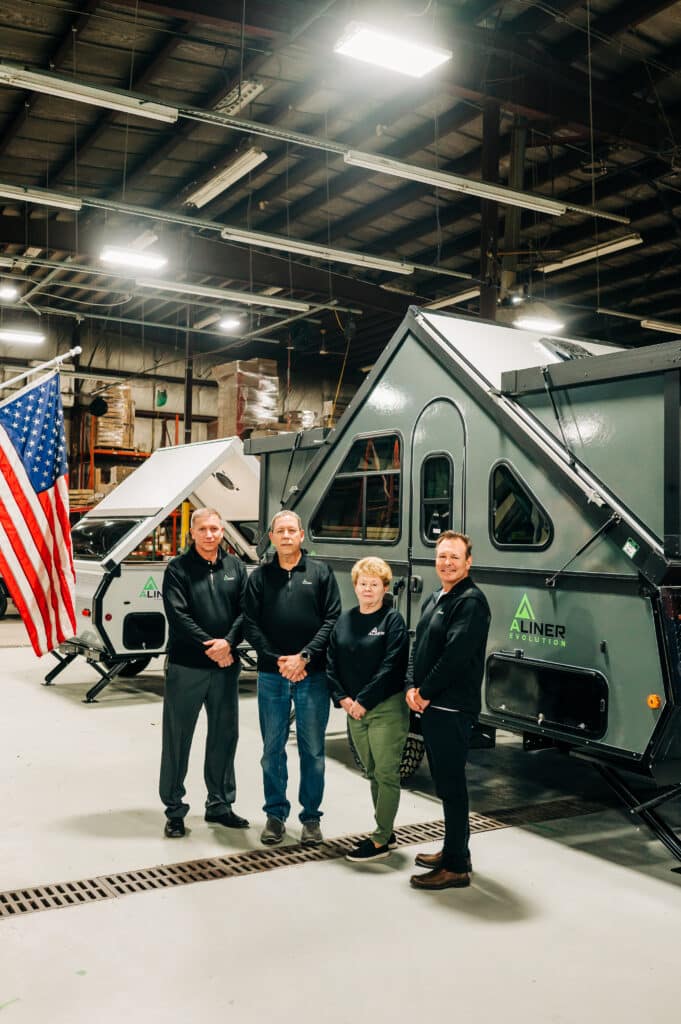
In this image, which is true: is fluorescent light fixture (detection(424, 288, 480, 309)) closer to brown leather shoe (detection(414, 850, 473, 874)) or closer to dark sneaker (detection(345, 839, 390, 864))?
dark sneaker (detection(345, 839, 390, 864))

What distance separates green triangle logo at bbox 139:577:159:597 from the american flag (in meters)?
4.00

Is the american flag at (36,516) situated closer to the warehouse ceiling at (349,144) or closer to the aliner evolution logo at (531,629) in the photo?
the aliner evolution logo at (531,629)

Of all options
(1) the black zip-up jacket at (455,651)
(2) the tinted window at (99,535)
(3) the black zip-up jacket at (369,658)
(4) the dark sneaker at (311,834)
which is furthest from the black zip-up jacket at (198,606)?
(2) the tinted window at (99,535)

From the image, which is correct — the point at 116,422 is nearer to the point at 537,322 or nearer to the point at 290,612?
the point at 537,322

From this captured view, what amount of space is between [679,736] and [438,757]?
1.24 m

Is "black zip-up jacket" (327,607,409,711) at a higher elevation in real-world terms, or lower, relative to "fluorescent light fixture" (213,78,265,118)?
lower

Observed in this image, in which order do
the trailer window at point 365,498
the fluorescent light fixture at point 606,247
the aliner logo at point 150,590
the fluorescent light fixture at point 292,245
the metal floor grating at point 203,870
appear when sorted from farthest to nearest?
the fluorescent light fixture at point 606,247 → the fluorescent light fixture at point 292,245 → the aliner logo at point 150,590 → the trailer window at point 365,498 → the metal floor grating at point 203,870

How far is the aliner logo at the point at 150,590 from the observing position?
934 centimetres

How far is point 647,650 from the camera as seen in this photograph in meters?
4.60

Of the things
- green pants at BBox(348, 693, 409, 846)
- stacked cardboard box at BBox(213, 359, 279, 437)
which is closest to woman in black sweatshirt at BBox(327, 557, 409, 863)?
green pants at BBox(348, 693, 409, 846)

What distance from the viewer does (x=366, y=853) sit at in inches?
192

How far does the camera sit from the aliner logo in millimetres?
9336

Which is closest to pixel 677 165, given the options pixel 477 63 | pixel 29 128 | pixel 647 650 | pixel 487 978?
pixel 477 63

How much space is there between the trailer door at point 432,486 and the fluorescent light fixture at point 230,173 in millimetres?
5645
